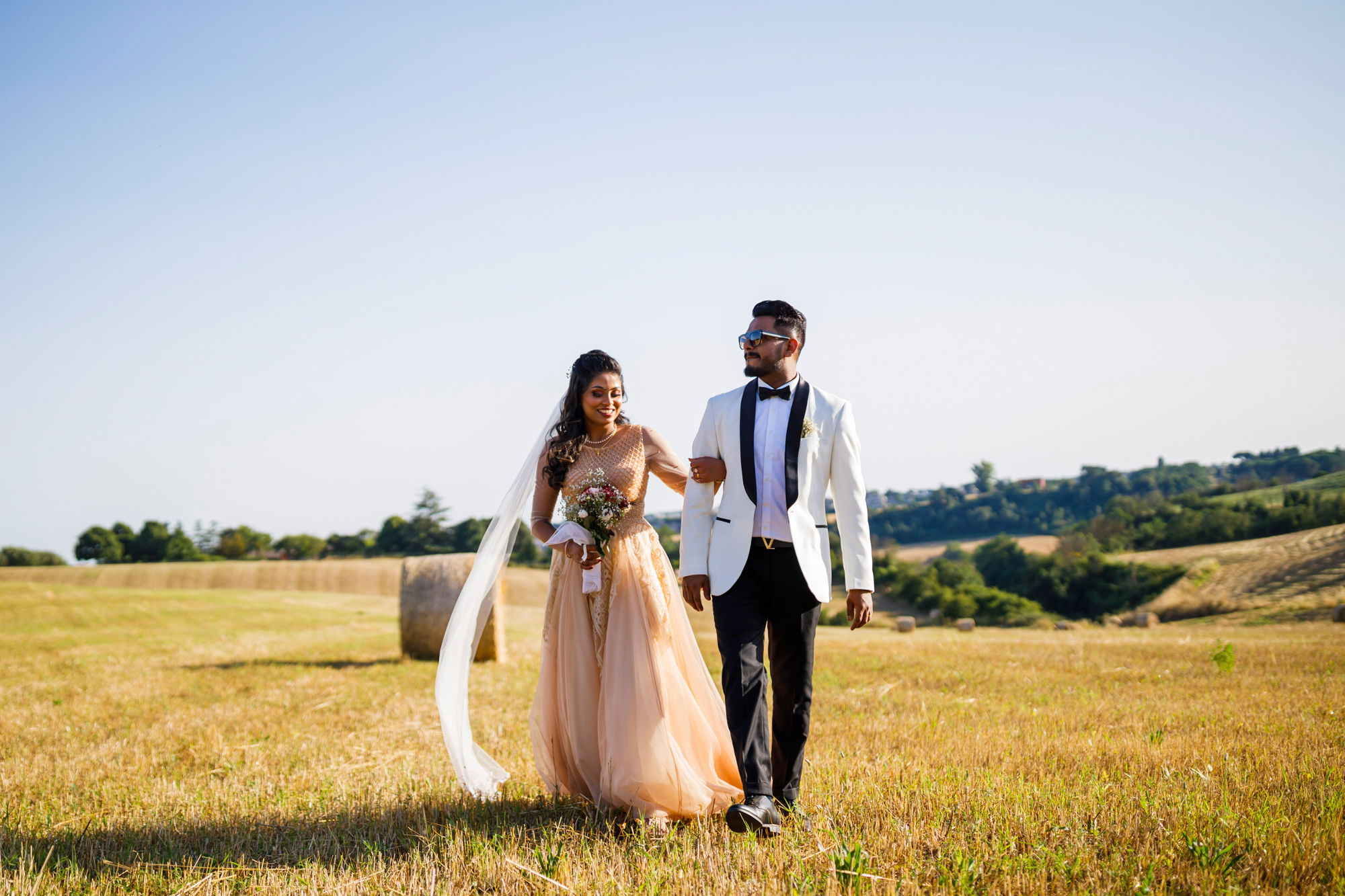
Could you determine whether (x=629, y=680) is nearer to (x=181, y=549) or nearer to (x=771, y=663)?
(x=771, y=663)

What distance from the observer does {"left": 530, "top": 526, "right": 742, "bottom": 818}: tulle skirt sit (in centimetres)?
455

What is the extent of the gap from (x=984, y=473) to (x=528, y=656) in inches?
4953

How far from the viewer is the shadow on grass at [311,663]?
1324 cm

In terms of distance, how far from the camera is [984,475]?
5143 inches

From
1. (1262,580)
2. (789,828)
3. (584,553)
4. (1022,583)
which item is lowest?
(1022,583)

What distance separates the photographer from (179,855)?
13.8 ft

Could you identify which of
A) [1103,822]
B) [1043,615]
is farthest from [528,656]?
[1043,615]

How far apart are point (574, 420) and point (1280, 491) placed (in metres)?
73.7

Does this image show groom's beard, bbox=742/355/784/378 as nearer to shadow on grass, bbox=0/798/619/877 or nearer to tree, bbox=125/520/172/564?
shadow on grass, bbox=0/798/619/877

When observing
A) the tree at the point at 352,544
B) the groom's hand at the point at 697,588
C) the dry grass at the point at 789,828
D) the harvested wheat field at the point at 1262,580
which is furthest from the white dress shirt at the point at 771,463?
the tree at the point at 352,544

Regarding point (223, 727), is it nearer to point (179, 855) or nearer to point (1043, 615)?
point (179, 855)

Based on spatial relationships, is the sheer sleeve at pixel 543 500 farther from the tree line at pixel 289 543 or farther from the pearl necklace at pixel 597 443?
the tree line at pixel 289 543

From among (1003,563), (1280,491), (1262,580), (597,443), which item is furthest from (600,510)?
(1280,491)

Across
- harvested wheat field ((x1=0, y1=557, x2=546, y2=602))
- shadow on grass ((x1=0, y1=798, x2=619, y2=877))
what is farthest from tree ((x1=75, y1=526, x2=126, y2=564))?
shadow on grass ((x1=0, y1=798, x2=619, y2=877))
